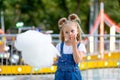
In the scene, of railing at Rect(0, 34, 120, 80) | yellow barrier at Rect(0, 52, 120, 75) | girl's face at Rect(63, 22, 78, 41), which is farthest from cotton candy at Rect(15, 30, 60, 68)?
railing at Rect(0, 34, 120, 80)

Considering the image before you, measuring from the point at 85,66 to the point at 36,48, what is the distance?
17.6 feet

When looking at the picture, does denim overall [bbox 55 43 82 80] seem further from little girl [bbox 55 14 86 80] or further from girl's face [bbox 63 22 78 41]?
girl's face [bbox 63 22 78 41]

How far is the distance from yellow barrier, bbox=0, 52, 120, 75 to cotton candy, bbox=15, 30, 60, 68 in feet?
10.6

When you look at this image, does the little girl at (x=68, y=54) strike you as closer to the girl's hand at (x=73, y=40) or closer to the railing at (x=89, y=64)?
the girl's hand at (x=73, y=40)

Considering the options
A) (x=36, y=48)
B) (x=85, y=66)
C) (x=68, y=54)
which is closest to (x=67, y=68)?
(x=68, y=54)

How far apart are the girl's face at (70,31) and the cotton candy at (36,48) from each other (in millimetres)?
254

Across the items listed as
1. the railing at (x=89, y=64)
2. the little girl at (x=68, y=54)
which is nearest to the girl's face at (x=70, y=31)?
the little girl at (x=68, y=54)

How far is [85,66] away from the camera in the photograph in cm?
1042

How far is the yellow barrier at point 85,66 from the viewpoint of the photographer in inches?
364

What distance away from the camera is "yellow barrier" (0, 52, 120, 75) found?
9.26 meters

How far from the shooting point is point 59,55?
546 centimetres

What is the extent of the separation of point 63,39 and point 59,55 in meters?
0.23

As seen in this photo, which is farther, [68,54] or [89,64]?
[89,64]

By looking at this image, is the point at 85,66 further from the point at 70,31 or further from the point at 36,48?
the point at 36,48
